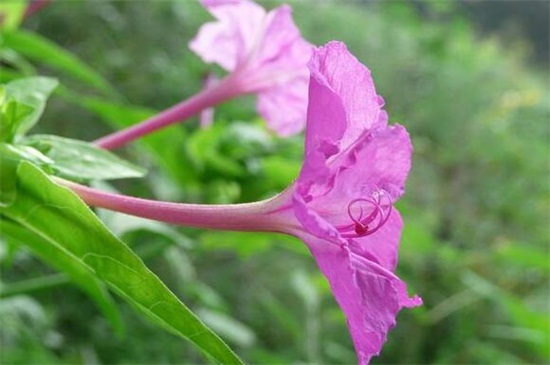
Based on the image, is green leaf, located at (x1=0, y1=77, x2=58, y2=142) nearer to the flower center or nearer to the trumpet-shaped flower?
the trumpet-shaped flower

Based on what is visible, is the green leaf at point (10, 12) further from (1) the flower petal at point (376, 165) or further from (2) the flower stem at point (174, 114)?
(1) the flower petal at point (376, 165)

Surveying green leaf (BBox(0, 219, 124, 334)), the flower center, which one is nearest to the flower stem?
green leaf (BBox(0, 219, 124, 334))

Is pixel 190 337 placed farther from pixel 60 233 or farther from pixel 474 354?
pixel 474 354

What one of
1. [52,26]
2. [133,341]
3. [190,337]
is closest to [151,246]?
[190,337]

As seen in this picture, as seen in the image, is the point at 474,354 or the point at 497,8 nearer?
the point at 474,354

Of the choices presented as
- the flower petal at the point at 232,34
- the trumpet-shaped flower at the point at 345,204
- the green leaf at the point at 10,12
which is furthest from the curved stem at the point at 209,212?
the green leaf at the point at 10,12

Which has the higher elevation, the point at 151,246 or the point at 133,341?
the point at 151,246
